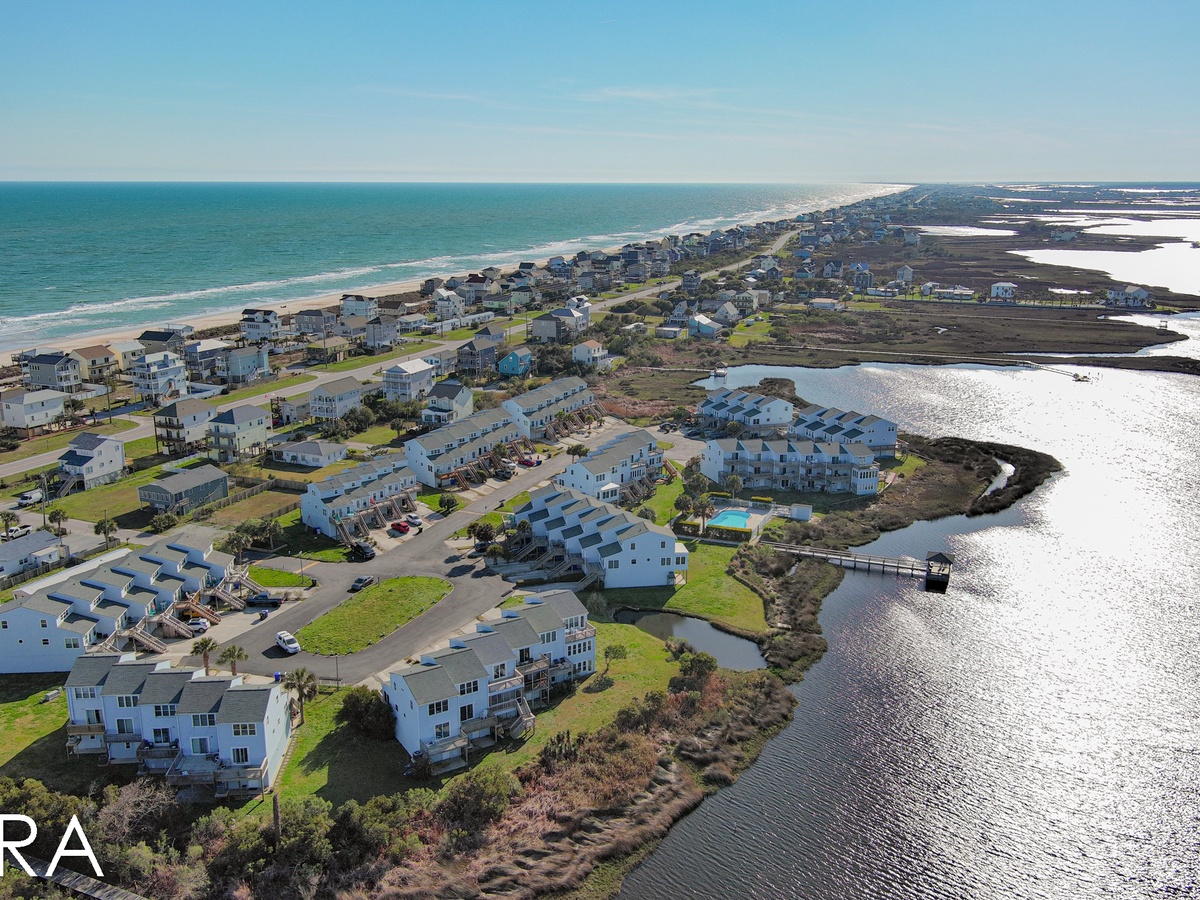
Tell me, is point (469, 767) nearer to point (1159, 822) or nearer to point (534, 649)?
point (534, 649)

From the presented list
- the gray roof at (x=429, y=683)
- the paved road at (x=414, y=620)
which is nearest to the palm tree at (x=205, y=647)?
the paved road at (x=414, y=620)

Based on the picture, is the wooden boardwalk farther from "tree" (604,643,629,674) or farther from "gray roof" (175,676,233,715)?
"gray roof" (175,676,233,715)

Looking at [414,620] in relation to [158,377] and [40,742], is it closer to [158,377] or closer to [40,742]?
[40,742]

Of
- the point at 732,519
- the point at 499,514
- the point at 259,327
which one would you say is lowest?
the point at 732,519

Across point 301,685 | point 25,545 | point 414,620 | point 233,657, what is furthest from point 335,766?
point 25,545

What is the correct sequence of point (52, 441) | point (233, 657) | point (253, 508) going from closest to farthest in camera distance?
1. point (233, 657)
2. point (253, 508)
3. point (52, 441)

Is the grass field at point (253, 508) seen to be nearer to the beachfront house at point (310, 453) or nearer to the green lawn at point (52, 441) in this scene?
the beachfront house at point (310, 453)
